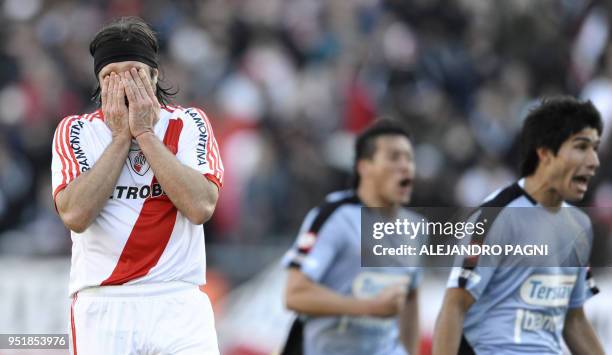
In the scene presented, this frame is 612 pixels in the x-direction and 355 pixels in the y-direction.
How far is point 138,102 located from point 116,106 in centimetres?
11

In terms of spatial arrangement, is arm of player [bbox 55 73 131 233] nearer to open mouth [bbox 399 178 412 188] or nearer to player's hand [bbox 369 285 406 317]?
player's hand [bbox 369 285 406 317]

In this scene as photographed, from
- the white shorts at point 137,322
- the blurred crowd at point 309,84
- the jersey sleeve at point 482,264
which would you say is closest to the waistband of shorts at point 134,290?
the white shorts at point 137,322

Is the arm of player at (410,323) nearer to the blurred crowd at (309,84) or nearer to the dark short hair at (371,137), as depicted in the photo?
the dark short hair at (371,137)

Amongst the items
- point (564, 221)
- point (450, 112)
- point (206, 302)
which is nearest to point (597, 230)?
point (450, 112)

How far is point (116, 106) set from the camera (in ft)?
19.0

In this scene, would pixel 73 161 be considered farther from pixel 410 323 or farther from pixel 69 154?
pixel 410 323

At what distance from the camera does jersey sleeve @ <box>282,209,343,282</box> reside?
841 cm

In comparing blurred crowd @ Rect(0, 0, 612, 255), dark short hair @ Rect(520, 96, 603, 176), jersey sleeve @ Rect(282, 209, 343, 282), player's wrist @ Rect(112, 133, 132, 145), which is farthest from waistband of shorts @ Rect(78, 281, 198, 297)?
blurred crowd @ Rect(0, 0, 612, 255)

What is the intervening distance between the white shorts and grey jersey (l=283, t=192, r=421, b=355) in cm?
270

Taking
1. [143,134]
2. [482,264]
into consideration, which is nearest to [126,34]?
[143,134]

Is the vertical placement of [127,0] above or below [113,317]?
above

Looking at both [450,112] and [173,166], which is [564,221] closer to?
[173,166]

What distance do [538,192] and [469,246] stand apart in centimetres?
52

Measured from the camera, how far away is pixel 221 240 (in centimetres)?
1478
